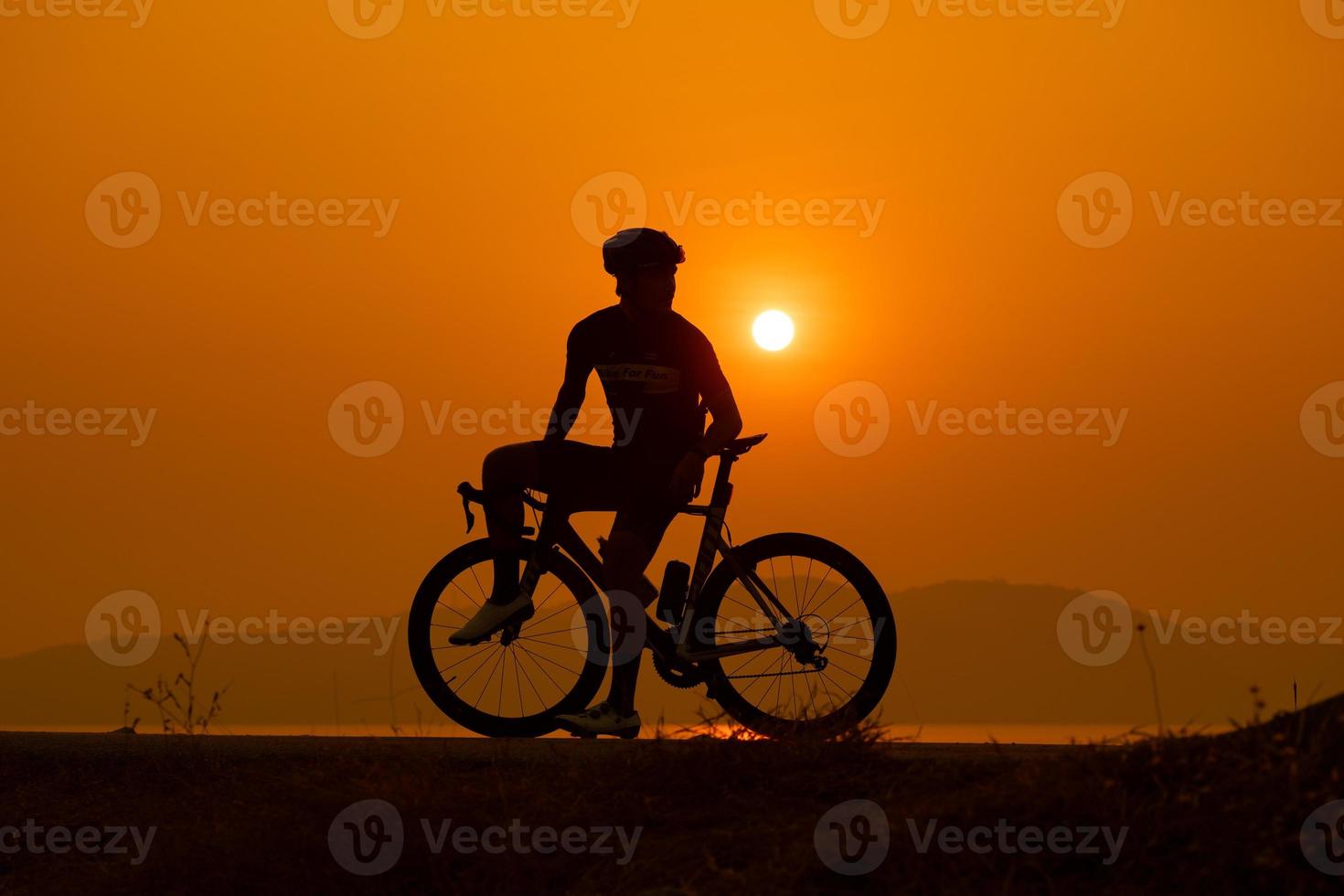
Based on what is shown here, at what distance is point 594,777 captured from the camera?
243 inches

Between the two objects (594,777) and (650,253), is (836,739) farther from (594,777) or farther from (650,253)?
(650,253)

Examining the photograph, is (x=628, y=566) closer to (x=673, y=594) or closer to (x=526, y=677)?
(x=673, y=594)

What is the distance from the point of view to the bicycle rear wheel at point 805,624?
7.54 meters

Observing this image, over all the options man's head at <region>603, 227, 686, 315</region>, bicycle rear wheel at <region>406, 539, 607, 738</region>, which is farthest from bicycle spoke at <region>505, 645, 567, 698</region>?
man's head at <region>603, 227, 686, 315</region>

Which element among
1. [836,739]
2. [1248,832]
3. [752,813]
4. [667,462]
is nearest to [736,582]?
[667,462]

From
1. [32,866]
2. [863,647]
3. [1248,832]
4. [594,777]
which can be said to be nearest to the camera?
[1248,832]

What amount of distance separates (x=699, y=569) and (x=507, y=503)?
1.17 m

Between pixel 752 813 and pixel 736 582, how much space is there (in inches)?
88.1

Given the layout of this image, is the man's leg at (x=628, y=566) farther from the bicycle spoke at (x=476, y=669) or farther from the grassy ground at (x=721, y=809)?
the grassy ground at (x=721, y=809)

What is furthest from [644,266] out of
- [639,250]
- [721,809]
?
[721,809]

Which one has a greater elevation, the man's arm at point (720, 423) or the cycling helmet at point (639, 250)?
the cycling helmet at point (639, 250)

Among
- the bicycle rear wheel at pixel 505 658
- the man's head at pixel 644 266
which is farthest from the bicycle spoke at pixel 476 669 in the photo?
the man's head at pixel 644 266

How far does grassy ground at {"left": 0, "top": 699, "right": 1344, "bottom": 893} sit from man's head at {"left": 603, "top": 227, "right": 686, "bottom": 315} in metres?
2.56

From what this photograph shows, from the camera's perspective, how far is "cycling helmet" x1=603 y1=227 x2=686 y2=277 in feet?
25.9
